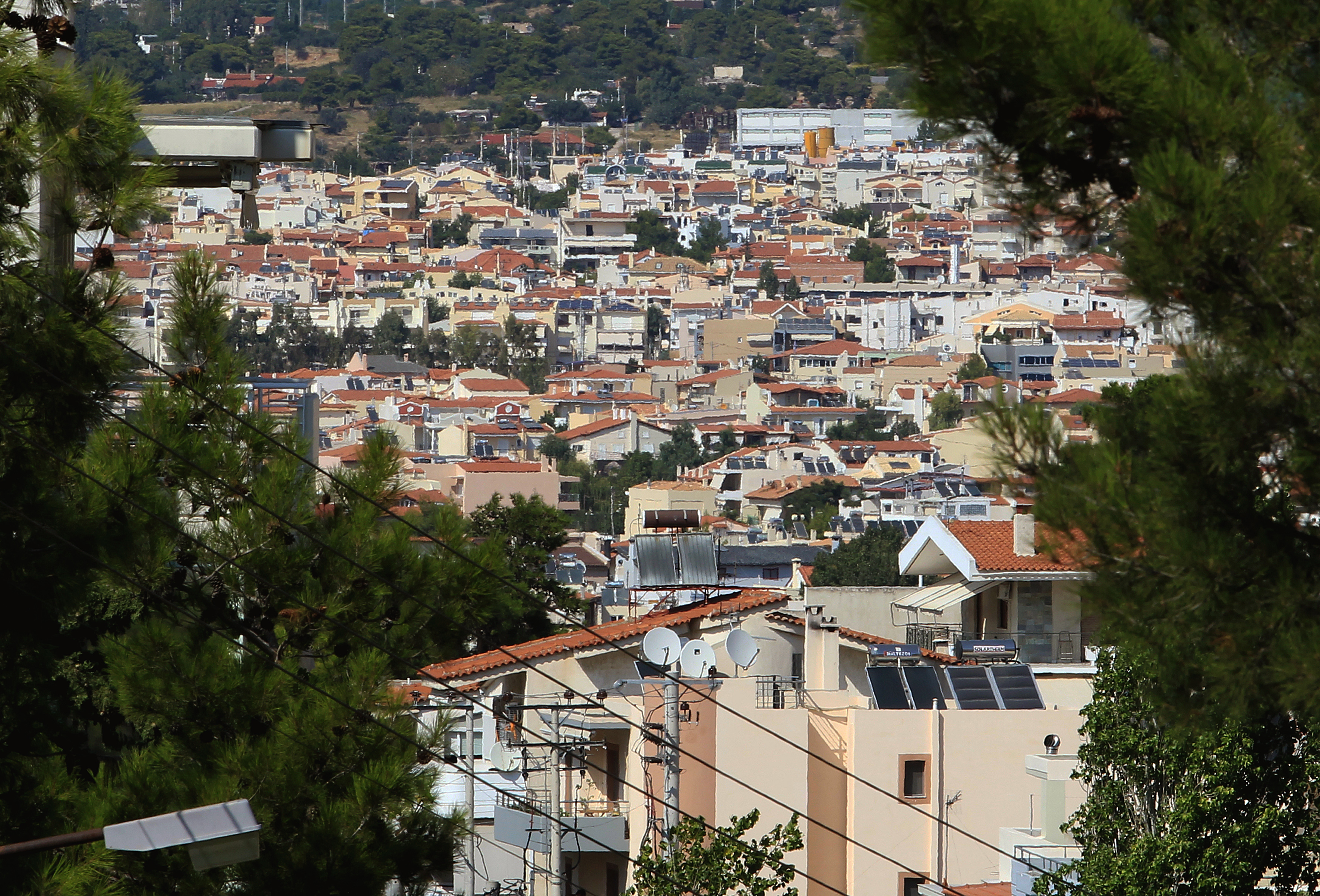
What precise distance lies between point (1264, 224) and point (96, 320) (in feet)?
10.7

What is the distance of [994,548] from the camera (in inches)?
698

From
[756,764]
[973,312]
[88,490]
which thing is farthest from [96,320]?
[973,312]

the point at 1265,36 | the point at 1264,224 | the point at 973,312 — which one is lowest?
the point at 973,312

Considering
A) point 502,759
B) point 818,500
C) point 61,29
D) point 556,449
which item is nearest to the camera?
point 61,29

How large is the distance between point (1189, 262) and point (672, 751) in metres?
7.47

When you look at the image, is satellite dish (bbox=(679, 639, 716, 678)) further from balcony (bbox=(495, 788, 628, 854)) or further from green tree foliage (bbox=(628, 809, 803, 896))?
green tree foliage (bbox=(628, 809, 803, 896))

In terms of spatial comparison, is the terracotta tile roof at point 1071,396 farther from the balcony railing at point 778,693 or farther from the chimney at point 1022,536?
the balcony railing at point 778,693

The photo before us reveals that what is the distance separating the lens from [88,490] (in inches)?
230

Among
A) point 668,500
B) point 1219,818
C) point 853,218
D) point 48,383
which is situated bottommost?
point 668,500

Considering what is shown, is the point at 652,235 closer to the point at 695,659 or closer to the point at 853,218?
the point at 853,218

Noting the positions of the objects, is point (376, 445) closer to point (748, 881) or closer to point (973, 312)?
point (748, 881)

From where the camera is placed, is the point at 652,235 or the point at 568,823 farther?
the point at 652,235

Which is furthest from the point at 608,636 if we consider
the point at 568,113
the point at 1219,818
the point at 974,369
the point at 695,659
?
the point at 568,113

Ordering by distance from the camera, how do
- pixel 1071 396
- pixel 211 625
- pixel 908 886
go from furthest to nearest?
1. pixel 1071 396
2. pixel 908 886
3. pixel 211 625
